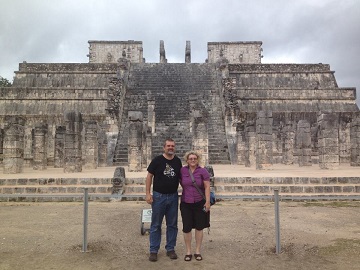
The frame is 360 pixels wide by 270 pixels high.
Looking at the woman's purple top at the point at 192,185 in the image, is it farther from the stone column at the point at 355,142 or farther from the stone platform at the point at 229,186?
the stone column at the point at 355,142

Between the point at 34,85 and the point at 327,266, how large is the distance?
27.0 metres

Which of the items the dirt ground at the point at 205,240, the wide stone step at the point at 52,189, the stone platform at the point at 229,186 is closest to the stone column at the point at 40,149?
the stone platform at the point at 229,186

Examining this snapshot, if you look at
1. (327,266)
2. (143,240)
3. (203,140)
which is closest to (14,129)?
(203,140)

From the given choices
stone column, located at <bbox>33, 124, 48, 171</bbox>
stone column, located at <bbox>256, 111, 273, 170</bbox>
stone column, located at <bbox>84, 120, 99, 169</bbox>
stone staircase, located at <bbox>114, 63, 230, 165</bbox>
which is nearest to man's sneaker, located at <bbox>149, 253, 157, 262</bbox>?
stone column, located at <bbox>256, 111, 273, 170</bbox>

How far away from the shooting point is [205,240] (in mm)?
5684

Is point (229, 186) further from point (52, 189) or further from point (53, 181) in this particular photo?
point (53, 181)

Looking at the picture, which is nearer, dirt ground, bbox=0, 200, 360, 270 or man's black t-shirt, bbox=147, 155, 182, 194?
dirt ground, bbox=0, 200, 360, 270

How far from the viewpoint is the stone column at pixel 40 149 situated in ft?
52.4

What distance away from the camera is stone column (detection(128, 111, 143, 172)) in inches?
543

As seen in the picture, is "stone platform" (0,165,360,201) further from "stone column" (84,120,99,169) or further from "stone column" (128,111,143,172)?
"stone column" (84,120,99,169)

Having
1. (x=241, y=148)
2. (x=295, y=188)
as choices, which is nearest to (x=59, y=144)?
(x=241, y=148)

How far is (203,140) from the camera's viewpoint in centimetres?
1461

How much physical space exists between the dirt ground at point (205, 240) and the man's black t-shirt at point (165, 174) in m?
0.92

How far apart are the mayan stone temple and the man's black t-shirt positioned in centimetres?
896
